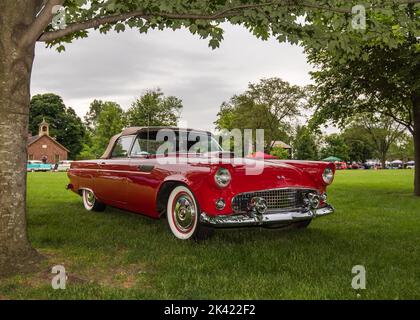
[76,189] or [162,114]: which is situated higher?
[162,114]

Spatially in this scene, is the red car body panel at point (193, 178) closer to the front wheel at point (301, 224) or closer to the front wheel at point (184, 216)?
the front wheel at point (184, 216)

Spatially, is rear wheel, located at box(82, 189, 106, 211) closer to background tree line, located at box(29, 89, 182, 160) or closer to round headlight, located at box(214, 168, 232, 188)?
round headlight, located at box(214, 168, 232, 188)

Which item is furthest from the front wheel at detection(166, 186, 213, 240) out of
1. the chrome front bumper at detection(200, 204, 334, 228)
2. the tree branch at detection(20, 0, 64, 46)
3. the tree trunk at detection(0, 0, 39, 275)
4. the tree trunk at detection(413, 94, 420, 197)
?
the tree trunk at detection(413, 94, 420, 197)

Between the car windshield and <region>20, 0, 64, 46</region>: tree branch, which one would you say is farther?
the car windshield

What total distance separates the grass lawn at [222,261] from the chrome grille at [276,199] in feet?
1.66

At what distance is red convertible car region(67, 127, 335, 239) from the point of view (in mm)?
4621

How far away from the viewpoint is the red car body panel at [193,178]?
4637 mm

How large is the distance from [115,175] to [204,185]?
247 centimetres

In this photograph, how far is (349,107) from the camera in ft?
45.8

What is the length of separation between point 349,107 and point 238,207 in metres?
10.7

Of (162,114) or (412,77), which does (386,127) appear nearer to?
(162,114)

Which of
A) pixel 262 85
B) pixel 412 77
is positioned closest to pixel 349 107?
pixel 412 77
